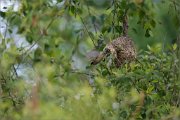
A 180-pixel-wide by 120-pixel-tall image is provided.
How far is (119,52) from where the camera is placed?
11.1 feet

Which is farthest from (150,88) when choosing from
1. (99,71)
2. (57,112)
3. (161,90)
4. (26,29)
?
(57,112)

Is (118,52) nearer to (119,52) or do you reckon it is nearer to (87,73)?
(119,52)

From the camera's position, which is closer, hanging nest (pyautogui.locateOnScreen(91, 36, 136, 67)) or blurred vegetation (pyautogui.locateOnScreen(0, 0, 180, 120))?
blurred vegetation (pyautogui.locateOnScreen(0, 0, 180, 120))

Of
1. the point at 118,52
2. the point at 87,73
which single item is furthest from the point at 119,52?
the point at 87,73

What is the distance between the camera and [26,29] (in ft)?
8.93

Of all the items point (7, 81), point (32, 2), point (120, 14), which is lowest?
point (7, 81)

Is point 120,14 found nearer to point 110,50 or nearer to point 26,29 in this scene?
point 110,50

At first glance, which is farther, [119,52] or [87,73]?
[119,52]

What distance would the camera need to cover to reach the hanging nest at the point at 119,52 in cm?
329

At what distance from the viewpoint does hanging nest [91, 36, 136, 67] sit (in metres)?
3.29

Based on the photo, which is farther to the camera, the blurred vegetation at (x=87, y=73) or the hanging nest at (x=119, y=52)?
the hanging nest at (x=119, y=52)

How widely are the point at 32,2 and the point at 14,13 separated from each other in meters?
0.36

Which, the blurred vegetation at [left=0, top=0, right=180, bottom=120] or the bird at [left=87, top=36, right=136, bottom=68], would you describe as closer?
the blurred vegetation at [left=0, top=0, right=180, bottom=120]

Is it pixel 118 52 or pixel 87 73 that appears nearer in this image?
pixel 87 73
